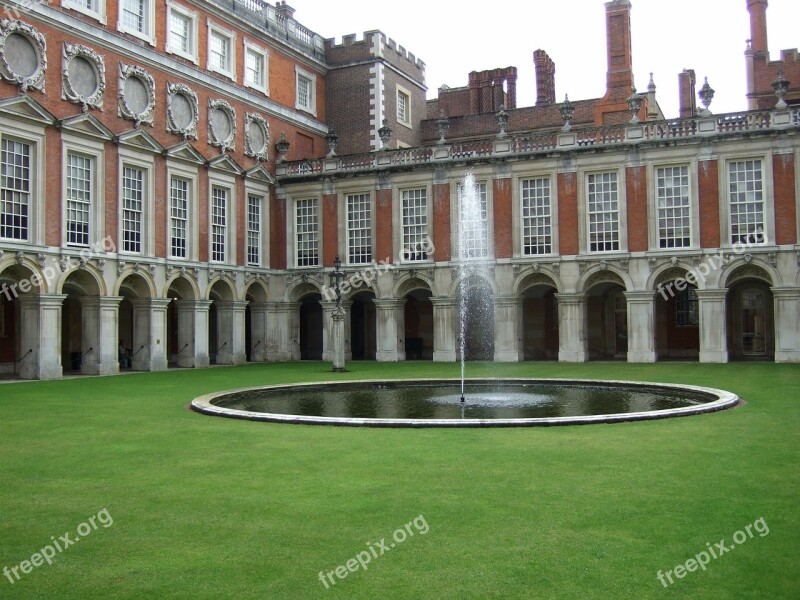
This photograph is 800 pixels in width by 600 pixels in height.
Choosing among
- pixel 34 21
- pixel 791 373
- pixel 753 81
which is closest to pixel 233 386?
pixel 34 21

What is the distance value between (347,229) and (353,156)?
12.0 feet

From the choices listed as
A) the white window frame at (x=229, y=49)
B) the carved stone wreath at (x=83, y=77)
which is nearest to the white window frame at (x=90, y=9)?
the carved stone wreath at (x=83, y=77)

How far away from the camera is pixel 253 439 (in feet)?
42.1

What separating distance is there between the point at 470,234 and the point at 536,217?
316cm

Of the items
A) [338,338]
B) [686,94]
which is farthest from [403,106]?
[338,338]

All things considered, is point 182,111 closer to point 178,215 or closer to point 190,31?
point 190,31

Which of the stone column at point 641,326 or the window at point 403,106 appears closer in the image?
the stone column at point 641,326

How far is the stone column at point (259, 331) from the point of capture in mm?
40156

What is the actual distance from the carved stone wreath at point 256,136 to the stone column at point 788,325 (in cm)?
2449

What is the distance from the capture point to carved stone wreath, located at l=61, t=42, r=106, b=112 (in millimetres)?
28484

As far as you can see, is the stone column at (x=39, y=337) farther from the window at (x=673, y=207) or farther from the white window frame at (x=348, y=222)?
the window at (x=673, y=207)

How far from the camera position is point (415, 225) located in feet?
125

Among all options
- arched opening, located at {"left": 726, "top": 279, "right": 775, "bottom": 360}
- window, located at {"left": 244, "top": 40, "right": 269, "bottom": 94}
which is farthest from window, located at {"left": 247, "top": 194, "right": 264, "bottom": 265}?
arched opening, located at {"left": 726, "top": 279, "right": 775, "bottom": 360}

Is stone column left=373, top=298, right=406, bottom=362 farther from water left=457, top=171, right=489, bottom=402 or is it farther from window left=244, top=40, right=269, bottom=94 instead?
window left=244, top=40, right=269, bottom=94
